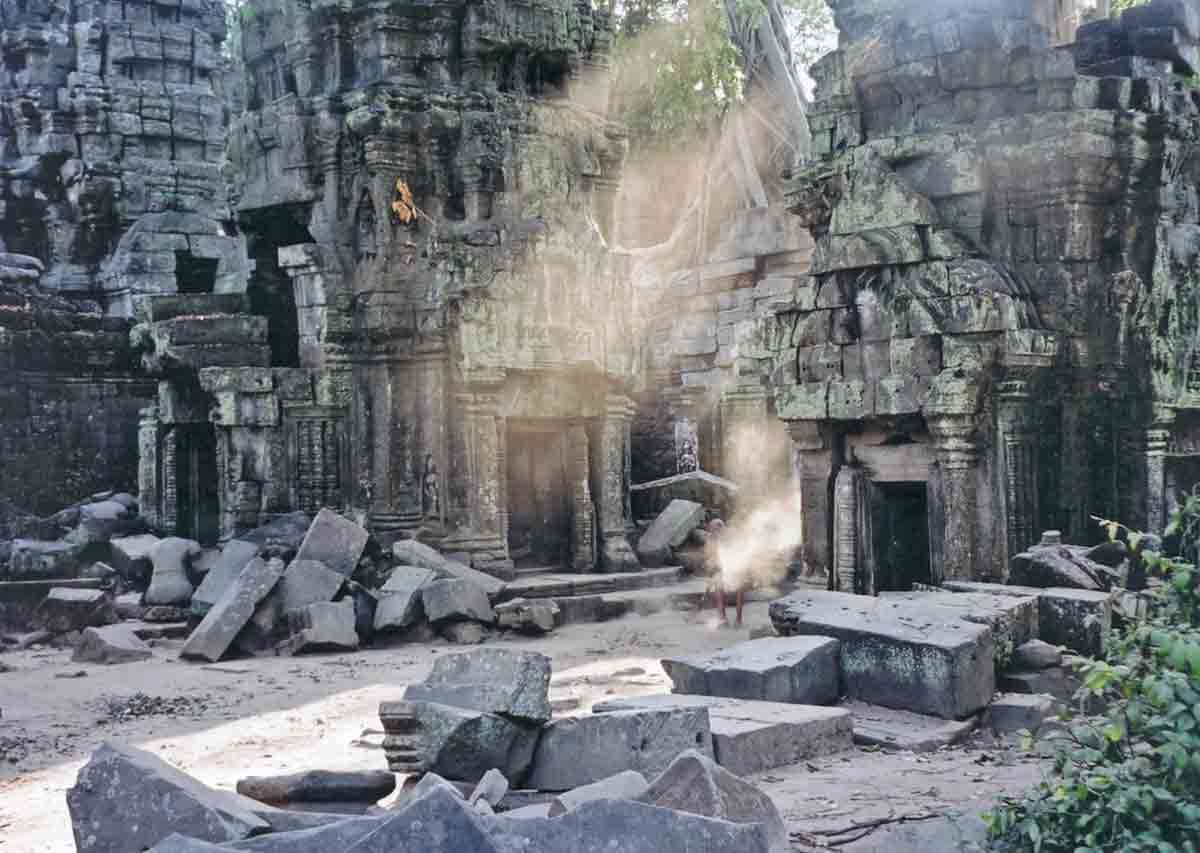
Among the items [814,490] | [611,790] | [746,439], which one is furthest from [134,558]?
[611,790]

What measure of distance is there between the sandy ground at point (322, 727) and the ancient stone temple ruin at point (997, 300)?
2.18 meters

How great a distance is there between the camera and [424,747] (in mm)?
5910

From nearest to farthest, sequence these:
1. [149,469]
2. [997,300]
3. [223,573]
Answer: [997,300] < [223,573] < [149,469]

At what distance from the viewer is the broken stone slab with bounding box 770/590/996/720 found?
6984mm

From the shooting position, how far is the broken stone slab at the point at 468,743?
5.88 meters

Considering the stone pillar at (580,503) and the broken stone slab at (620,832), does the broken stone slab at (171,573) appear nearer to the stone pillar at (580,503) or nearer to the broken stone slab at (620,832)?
the stone pillar at (580,503)

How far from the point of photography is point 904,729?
686cm

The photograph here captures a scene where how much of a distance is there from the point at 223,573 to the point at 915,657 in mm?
7639

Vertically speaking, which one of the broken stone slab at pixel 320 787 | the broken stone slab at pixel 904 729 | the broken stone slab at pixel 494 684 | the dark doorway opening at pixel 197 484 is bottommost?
the broken stone slab at pixel 904 729

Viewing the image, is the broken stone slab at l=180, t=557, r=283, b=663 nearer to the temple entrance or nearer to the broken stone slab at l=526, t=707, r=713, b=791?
the temple entrance

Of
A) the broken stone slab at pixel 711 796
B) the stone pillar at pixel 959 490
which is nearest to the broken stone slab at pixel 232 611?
the stone pillar at pixel 959 490

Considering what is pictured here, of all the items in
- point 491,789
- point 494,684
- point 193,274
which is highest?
point 193,274

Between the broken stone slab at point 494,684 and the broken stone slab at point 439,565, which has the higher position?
the broken stone slab at point 494,684

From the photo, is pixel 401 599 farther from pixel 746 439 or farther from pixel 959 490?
pixel 746 439
